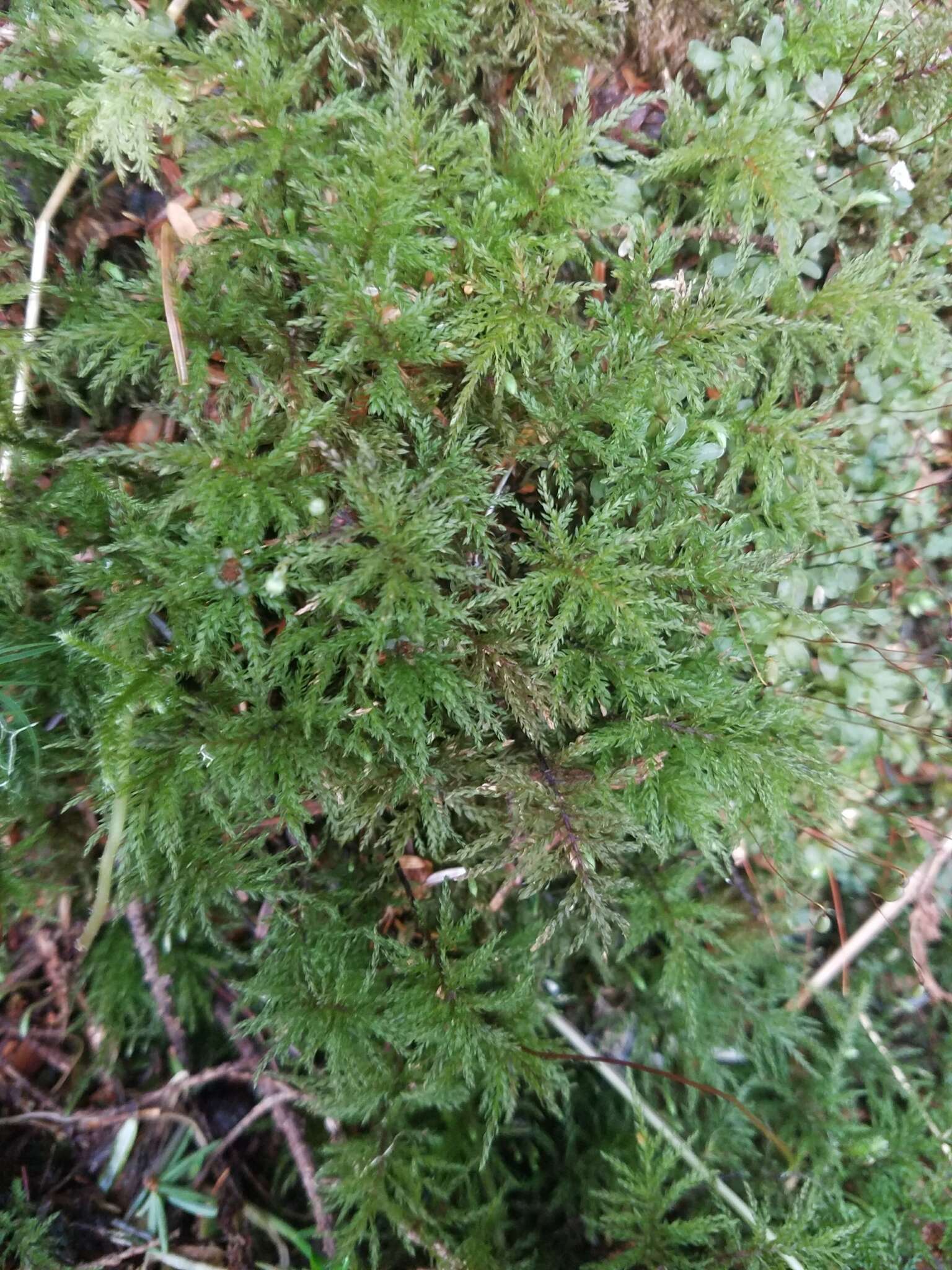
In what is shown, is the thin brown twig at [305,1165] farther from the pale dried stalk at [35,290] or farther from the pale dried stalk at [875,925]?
the pale dried stalk at [35,290]

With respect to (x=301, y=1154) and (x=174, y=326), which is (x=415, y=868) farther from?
(x=174, y=326)

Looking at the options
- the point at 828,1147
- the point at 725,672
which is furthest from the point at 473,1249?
the point at 725,672

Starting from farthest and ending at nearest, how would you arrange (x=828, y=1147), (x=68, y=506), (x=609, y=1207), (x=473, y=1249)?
(x=828, y=1147) → (x=609, y=1207) → (x=473, y=1249) → (x=68, y=506)

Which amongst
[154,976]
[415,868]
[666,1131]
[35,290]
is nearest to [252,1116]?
[154,976]

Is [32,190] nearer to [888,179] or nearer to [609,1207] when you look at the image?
[888,179]

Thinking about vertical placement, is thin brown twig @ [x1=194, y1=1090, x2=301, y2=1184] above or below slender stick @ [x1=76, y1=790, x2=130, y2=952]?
below

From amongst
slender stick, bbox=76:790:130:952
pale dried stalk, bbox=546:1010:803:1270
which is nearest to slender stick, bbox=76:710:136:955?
slender stick, bbox=76:790:130:952

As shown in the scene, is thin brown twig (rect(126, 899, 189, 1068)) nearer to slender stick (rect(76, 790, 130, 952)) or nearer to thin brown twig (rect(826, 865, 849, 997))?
slender stick (rect(76, 790, 130, 952))
